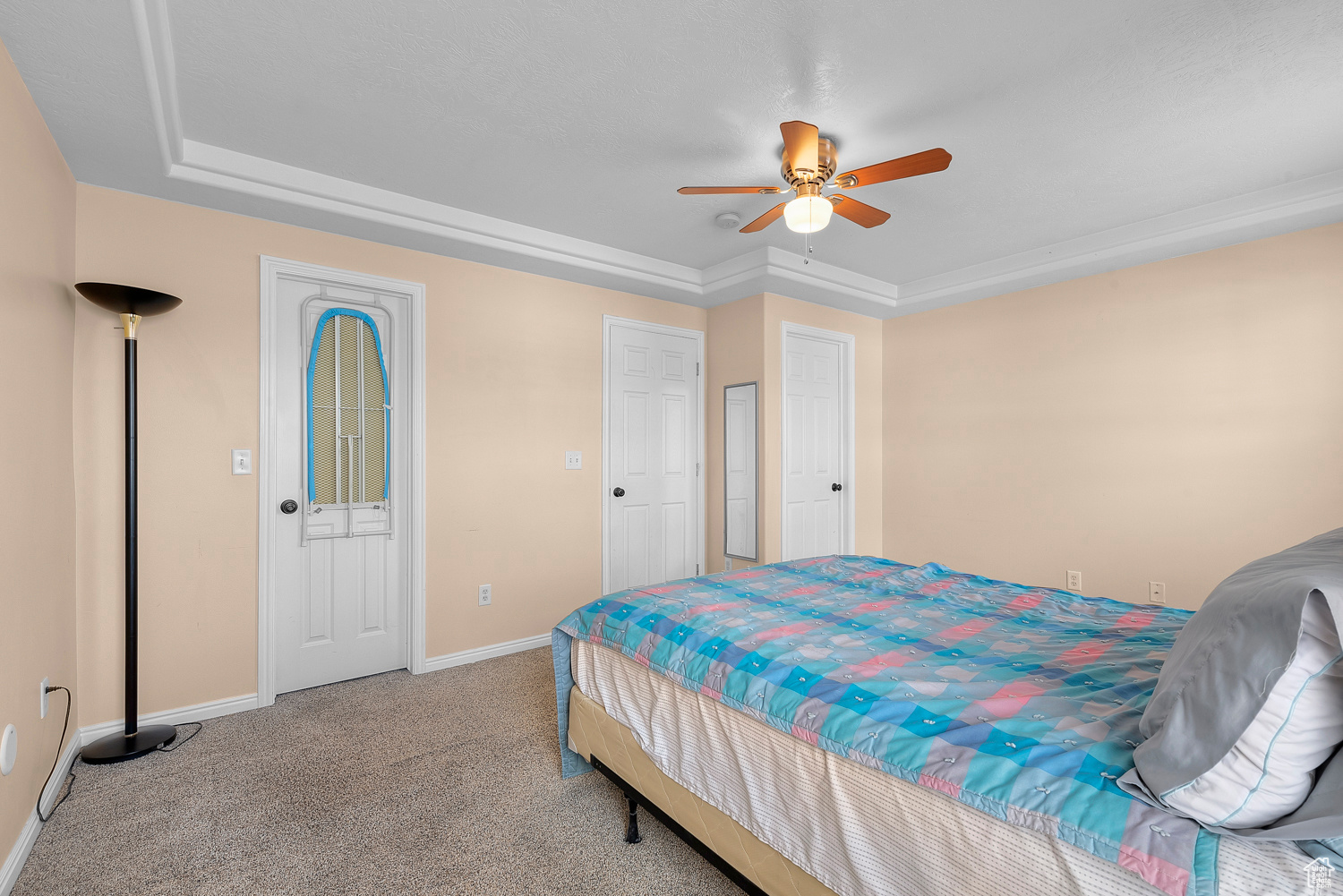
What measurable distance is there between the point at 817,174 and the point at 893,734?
195 cm

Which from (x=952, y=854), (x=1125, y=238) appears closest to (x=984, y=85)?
(x=1125, y=238)

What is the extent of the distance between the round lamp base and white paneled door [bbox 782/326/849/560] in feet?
11.5

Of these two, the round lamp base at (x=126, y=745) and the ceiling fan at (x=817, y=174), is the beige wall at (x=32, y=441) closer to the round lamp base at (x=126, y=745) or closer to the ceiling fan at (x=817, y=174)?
the round lamp base at (x=126, y=745)

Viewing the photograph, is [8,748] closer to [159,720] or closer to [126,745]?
[126,745]

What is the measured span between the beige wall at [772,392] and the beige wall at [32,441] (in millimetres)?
3507

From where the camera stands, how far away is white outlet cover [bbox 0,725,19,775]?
5.46 ft

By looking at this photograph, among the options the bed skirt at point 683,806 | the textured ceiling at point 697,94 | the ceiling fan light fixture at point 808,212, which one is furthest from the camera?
the ceiling fan light fixture at point 808,212

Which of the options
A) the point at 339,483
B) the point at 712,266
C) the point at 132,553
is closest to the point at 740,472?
the point at 712,266

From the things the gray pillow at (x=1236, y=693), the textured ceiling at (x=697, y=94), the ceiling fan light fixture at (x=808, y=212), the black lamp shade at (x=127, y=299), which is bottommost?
the gray pillow at (x=1236, y=693)

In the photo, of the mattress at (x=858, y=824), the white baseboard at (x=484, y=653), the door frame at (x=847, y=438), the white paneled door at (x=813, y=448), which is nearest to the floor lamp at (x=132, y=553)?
the white baseboard at (x=484, y=653)

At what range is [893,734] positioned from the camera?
1213 mm

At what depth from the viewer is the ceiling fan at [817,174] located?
2.05 metres

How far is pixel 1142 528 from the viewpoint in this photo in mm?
3613

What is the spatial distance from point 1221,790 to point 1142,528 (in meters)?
3.42
